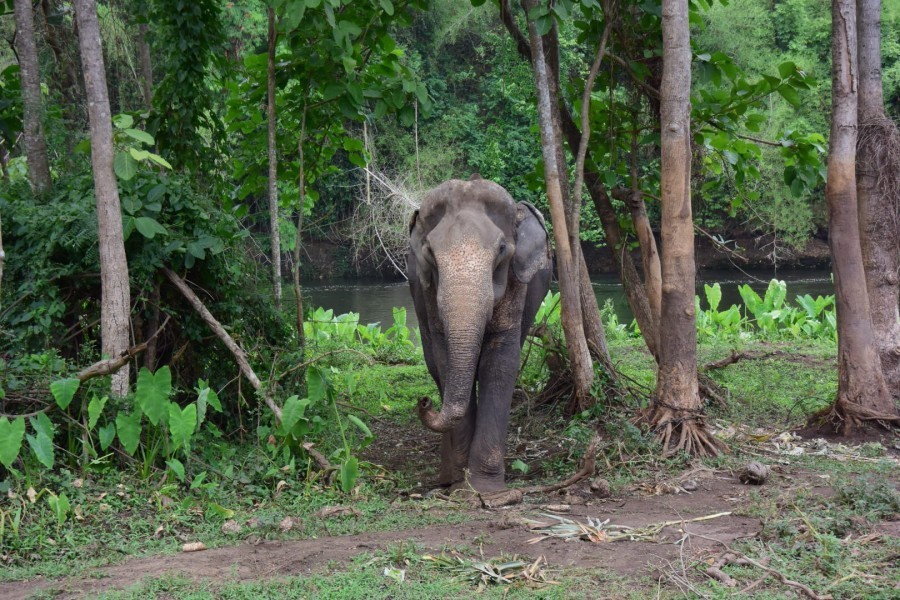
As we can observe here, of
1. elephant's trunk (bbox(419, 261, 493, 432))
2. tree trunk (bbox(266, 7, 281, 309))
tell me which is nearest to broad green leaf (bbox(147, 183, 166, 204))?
tree trunk (bbox(266, 7, 281, 309))

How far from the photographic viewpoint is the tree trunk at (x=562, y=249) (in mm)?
7191

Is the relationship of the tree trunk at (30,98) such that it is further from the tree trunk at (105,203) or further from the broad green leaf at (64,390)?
the broad green leaf at (64,390)

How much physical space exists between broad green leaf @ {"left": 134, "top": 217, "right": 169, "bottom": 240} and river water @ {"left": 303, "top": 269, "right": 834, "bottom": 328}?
14711 mm

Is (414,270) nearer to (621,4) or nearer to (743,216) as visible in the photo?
(621,4)

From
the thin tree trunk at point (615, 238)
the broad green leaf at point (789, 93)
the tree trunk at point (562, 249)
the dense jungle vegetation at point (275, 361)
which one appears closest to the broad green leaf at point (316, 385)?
the dense jungle vegetation at point (275, 361)

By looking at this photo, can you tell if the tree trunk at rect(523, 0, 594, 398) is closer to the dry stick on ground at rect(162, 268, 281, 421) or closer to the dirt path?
the dirt path

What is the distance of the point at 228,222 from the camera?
6.54 metres

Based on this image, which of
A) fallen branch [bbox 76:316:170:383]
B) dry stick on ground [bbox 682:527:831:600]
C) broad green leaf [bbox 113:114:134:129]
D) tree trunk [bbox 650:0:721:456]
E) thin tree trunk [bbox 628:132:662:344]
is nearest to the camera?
dry stick on ground [bbox 682:527:831:600]

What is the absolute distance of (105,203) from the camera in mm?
5473

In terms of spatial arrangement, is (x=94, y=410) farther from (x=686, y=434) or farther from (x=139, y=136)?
(x=686, y=434)

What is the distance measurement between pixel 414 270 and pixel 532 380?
2.59 meters

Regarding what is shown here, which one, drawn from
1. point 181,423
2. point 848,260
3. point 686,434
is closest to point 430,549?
point 181,423

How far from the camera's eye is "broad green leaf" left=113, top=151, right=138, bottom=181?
18.0 ft

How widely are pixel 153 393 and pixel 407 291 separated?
23686 mm
